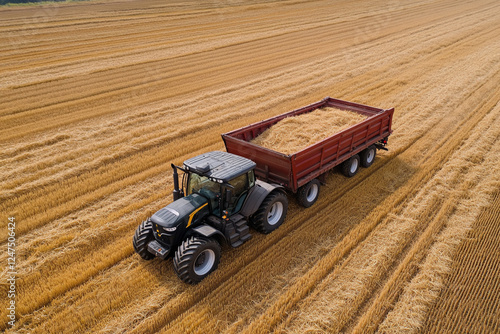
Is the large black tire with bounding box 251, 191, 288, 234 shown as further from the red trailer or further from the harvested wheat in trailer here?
the red trailer

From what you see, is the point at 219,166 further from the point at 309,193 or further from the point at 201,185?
the point at 309,193

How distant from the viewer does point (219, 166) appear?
659 centimetres

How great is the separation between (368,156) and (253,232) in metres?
4.47

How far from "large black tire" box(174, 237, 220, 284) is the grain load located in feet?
10.2

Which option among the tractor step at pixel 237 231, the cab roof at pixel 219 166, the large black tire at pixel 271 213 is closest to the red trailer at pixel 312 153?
the large black tire at pixel 271 213

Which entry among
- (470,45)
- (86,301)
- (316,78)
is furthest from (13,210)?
(470,45)

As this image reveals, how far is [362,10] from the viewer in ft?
117

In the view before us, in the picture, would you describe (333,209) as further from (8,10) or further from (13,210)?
(8,10)

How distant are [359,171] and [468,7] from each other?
1556 inches

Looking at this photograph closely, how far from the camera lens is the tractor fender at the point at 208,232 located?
237 inches

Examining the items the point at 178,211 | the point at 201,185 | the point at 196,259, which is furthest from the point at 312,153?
the point at 196,259

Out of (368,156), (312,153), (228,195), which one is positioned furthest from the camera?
(368,156)

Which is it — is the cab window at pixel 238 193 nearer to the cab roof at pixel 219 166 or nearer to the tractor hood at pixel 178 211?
the cab roof at pixel 219 166

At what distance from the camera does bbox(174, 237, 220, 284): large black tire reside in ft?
19.0
